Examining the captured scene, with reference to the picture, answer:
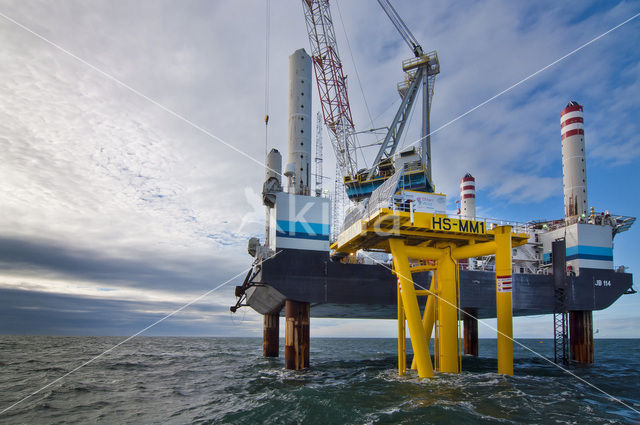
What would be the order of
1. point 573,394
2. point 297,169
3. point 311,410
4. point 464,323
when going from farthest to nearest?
point 464,323 < point 297,169 < point 573,394 < point 311,410

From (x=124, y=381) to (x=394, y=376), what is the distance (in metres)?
17.2

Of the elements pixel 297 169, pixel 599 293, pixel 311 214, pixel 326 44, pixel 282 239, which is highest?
pixel 326 44

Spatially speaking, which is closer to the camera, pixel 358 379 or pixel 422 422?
pixel 422 422

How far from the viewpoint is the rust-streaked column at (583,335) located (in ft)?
108

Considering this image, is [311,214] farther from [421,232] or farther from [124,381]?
[124,381]

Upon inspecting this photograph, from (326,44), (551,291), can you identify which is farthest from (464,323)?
(326,44)

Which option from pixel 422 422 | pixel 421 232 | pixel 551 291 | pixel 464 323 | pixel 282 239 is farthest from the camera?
pixel 464 323

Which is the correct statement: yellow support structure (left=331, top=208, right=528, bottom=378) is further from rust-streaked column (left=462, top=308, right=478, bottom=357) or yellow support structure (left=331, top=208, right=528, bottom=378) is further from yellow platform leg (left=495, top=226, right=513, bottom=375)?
rust-streaked column (left=462, top=308, right=478, bottom=357)

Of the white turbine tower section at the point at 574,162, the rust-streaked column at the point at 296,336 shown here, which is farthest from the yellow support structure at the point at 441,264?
the white turbine tower section at the point at 574,162

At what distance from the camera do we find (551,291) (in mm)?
31031

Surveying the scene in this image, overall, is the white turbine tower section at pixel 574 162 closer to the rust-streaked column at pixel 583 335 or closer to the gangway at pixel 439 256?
the rust-streaked column at pixel 583 335

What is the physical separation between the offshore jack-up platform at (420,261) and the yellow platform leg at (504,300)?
0.06 m

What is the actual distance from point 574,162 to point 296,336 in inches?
1144

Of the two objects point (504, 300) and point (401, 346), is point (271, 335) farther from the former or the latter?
point (504, 300)
